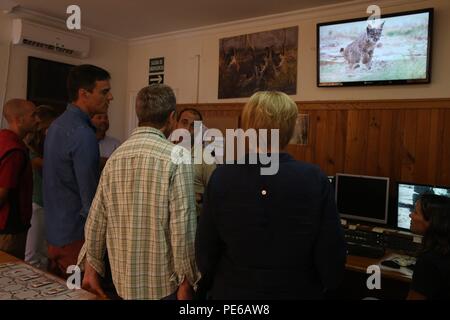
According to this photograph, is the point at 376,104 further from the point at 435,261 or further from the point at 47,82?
the point at 47,82

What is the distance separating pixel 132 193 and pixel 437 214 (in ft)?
5.01

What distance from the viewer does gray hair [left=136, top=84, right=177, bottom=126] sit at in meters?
1.57

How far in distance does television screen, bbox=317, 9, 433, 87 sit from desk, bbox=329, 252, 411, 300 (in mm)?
1382

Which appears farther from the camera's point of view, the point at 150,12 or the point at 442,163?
the point at 150,12

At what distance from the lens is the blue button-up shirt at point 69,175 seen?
5.71 feet

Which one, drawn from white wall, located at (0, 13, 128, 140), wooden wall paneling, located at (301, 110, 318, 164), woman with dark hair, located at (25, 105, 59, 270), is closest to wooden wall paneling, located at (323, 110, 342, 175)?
wooden wall paneling, located at (301, 110, 318, 164)

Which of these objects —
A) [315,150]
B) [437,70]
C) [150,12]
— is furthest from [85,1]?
[437,70]

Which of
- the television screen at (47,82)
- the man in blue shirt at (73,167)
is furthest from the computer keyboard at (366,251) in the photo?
the television screen at (47,82)

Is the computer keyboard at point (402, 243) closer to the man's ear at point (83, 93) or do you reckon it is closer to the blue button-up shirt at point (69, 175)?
the blue button-up shirt at point (69, 175)

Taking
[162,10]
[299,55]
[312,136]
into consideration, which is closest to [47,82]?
[162,10]

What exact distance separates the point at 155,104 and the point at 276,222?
0.72 meters

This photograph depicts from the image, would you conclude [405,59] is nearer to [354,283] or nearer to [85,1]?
[354,283]

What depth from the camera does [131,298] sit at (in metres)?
1.57

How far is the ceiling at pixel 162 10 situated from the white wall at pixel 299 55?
0.37 feet
